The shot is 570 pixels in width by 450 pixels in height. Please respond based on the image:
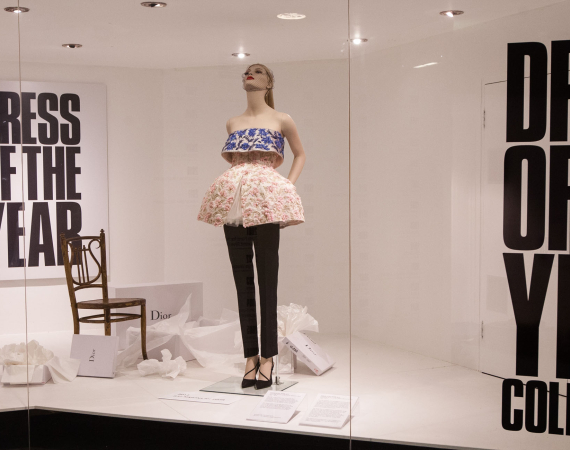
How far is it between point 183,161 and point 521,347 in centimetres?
180

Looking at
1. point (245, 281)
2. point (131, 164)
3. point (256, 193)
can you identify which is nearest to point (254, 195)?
point (256, 193)

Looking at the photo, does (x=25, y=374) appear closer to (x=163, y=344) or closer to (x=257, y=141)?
(x=163, y=344)

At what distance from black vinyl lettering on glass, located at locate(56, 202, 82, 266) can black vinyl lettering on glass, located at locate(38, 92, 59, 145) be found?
0.33 meters

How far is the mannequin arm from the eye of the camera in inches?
121

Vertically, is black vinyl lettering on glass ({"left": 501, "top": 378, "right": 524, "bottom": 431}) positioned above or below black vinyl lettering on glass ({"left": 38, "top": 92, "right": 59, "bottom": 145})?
below

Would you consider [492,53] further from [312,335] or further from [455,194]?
[312,335]

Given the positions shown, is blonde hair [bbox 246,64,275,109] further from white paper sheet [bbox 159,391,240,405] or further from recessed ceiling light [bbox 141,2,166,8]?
white paper sheet [bbox 159,391,240,405]

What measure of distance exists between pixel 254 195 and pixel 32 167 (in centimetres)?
120

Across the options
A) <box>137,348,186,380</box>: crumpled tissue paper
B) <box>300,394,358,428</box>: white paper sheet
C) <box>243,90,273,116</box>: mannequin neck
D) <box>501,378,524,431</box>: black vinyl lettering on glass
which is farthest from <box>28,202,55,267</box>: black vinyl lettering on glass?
<box>501,378,524,431</box>: black vinyl lettering on glass

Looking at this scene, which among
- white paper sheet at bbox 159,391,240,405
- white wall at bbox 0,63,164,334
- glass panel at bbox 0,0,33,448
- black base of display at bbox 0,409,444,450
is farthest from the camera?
glass panel at bbox 0,0,33,448

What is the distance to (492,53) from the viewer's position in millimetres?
2873

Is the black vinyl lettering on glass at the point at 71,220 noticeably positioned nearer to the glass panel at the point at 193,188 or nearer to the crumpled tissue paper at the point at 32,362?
the glass panel at the point at 193,188

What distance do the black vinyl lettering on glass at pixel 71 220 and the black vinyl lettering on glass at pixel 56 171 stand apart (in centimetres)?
5

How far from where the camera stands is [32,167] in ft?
10.9
